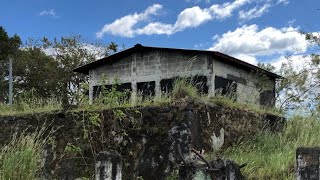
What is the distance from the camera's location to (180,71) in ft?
59.6

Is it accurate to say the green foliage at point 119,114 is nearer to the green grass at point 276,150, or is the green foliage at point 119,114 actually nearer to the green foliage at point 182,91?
the green foliage at point 182,91

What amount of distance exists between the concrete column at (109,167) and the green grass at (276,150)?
2.60m

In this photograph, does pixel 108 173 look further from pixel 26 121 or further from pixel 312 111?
pixel 312 111

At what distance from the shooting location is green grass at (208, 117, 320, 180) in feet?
22.0

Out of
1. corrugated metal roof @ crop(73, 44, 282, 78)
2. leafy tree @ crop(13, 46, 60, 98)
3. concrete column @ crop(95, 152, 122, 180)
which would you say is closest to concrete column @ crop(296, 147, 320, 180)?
concrete column @ crop(95, 152, 122, 180)

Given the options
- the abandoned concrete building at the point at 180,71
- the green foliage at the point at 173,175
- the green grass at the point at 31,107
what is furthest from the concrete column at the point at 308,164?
the abandoned concrete building at the point at 180,71

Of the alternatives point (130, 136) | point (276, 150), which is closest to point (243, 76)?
point (276, 150)

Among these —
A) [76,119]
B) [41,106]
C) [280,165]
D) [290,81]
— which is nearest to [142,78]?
[290,81]

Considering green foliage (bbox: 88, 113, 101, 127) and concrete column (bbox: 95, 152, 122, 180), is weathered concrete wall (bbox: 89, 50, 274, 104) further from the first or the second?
concrete column (bbox: 95, 152, 122, 180)

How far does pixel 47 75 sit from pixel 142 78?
11830mm

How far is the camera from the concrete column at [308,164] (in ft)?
13.4

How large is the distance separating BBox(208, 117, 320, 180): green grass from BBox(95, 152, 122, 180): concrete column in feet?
8.54

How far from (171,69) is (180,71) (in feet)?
1.26

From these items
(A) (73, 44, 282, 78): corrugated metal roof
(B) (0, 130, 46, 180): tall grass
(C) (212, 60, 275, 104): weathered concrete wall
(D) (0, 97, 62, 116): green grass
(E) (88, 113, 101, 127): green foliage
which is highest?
(A) (73, 44, 282, 78): corrugated metal roof
